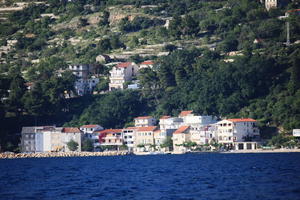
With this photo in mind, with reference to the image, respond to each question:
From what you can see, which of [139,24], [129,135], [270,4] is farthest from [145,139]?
[270,4]

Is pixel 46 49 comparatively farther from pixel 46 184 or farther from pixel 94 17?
pixel 46 184

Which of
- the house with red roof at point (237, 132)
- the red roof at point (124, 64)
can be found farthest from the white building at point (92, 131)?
the red roof at point (124, 64)

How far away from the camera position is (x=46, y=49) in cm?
16450

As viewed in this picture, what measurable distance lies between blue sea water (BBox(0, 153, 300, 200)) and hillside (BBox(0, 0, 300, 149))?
104 ft

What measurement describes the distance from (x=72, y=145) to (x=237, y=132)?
24393 mm

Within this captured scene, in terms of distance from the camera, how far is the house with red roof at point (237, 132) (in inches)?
4154

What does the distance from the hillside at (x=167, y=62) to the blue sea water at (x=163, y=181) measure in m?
31.6

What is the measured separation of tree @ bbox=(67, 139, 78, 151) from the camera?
117m

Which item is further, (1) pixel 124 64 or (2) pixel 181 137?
(1) pixel 124 64

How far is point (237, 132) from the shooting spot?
107000 millimetres

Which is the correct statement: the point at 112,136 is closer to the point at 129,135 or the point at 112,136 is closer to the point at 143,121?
the point at 129,135

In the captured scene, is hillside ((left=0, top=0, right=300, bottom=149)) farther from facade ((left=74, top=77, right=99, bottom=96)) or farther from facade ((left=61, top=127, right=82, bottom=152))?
facade ((left=61, top=127, right=82, bottom=152))

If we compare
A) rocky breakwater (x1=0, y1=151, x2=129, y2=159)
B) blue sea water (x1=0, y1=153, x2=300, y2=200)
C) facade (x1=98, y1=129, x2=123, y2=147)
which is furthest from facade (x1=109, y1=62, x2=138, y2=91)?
blue sea water (x1=0, y1=153, x2=300, y2=200)

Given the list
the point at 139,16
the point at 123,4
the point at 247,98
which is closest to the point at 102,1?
the point at 123,4
